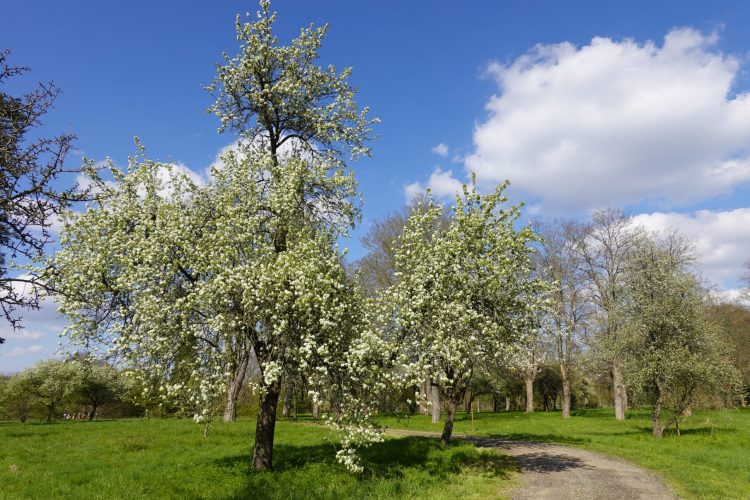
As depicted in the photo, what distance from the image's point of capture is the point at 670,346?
103ft

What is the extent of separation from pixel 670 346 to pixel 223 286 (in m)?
30.9

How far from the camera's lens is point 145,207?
17.0 meters

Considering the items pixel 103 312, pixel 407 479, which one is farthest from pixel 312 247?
pixel 407 479

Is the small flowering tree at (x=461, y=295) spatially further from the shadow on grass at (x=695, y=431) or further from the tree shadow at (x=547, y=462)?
the shadow on grass at (x=695, y=431)

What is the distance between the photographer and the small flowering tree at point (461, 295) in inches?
651

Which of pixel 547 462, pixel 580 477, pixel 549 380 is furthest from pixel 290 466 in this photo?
pixel 549 380

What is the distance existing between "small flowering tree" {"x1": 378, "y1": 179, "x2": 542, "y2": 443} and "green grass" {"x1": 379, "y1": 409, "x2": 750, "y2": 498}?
703 cm

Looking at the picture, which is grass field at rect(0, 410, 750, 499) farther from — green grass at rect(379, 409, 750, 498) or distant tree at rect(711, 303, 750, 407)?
distant tree at rect(711, 303, 750, 407)

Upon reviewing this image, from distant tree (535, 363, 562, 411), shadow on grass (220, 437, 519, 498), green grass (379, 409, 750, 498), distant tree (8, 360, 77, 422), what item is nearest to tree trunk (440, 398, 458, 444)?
shadow on grass (220, 437, 519, 498)

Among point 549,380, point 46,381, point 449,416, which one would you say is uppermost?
point 549,380

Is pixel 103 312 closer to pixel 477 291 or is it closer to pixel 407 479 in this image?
pixel 407 479

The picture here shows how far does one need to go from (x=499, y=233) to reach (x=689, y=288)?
22.1 metres

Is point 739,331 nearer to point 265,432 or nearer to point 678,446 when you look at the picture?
point 678,446

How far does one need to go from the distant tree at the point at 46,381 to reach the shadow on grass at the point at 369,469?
47.8 metres
